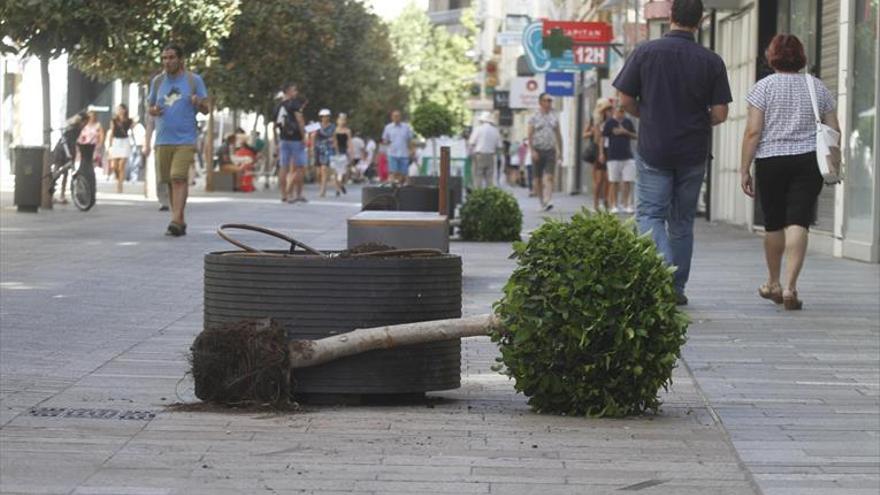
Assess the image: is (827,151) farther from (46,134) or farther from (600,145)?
(600,145)

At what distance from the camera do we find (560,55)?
4166cm

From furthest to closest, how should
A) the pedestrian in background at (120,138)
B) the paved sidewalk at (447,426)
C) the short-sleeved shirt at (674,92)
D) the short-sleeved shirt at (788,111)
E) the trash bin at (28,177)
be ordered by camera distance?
the pedestrian in background at (120,138) → the trash bin at (28,177) → the short-sleeved shirt at (788,111) → the short-sleeved shirt at (674,92) → the paved sidewalk at (447,426)

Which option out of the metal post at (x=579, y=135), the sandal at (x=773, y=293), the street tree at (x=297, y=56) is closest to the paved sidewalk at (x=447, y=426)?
the sandal at (x=773, y=293)

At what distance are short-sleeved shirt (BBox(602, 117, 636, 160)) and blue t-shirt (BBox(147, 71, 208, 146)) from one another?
10.9 metres

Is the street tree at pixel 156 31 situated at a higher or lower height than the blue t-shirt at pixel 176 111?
higher

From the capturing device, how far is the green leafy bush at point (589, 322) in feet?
22.6

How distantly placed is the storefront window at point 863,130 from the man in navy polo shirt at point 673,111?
6.07 metres

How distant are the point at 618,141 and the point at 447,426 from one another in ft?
71.6

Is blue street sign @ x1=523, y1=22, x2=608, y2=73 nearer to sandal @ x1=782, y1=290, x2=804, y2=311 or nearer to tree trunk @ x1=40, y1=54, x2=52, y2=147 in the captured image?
tree trunk @ x1=40, y1=54, x2=52, y2=147

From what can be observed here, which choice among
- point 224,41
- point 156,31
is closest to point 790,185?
point 156,31

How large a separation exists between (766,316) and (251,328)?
4987 mm

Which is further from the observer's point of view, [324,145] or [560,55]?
[560,55]

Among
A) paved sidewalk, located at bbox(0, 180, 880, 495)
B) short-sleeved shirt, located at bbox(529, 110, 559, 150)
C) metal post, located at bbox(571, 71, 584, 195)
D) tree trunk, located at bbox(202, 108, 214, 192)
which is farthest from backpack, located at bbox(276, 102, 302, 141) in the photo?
metal post, located at bbox(571, 71, 584, 195)

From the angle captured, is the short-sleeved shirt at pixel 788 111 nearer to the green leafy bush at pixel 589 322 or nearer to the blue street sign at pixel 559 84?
the green leafy bush at pixel 589 322
